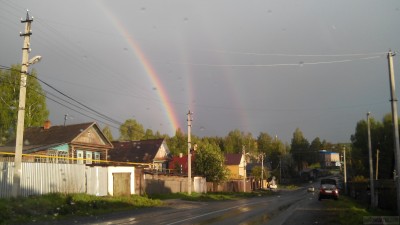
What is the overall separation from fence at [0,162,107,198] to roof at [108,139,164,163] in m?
29.5

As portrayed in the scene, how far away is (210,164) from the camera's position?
6381 cm

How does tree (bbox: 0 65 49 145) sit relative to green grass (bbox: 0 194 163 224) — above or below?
above

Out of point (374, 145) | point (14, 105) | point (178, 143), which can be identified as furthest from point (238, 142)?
point (14, 105)

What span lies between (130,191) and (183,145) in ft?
264

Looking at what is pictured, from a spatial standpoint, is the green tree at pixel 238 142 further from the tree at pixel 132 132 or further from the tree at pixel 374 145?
the tree at pixel 374 145

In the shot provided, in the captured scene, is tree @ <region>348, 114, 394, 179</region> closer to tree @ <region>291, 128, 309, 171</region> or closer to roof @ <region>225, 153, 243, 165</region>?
roof @ <region>225, 153, 243, 165</region>

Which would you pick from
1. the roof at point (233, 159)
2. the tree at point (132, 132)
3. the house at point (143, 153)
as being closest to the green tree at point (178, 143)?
the tree at point (132, 132)

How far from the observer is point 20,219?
2069 centimetres

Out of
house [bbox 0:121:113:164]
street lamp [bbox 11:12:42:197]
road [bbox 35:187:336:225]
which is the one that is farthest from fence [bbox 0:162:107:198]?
house [bbox 0:121:113:164]

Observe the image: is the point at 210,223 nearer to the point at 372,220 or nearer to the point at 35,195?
the point at 372,220

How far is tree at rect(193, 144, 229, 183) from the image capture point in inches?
2493

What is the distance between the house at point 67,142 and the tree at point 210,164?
644 inches

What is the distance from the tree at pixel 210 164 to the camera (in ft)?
208

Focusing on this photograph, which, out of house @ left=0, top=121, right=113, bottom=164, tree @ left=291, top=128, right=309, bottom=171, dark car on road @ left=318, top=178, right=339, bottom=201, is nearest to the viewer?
dark car on road @ left=318, top=178, right=339, bottom=201
